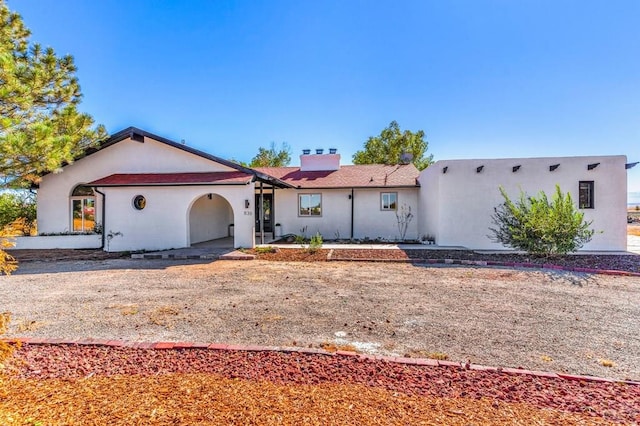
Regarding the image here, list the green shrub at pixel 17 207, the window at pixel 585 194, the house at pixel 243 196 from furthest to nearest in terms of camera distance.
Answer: the green shrub at pixel 17 207 < the window at pixel 585 194 < the house at pixel 243 196

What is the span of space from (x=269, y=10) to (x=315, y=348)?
1222 cm

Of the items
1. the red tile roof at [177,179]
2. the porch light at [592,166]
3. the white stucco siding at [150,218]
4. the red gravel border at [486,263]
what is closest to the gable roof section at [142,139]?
the red tile roof at [177,179]

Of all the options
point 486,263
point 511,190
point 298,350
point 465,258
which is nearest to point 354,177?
point 511,190

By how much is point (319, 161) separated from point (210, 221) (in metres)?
7.97

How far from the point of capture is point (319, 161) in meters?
21.3

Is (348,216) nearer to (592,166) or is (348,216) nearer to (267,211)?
(267,211)

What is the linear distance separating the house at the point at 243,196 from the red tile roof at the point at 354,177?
19cm

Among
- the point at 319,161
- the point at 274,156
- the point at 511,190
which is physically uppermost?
the point at 274,156

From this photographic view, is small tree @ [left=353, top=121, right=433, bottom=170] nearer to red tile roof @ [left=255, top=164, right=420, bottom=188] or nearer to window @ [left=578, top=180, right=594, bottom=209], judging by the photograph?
red tile roof @ [left=255, top=164, right=420, bottom=188]

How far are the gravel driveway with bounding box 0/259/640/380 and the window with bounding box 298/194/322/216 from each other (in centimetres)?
867

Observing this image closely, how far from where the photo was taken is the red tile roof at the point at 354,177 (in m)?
17.7

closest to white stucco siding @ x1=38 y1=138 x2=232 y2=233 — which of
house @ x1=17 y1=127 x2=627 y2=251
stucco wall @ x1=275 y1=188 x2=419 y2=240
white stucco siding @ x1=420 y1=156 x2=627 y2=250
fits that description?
house @ x1=17 y1=127 x2=627 y2=251

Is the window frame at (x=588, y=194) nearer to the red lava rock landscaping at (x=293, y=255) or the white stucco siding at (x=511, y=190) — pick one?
the white stucco siding at (x=511, y=190)

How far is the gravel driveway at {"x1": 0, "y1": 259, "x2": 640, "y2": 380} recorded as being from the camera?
169 inches
